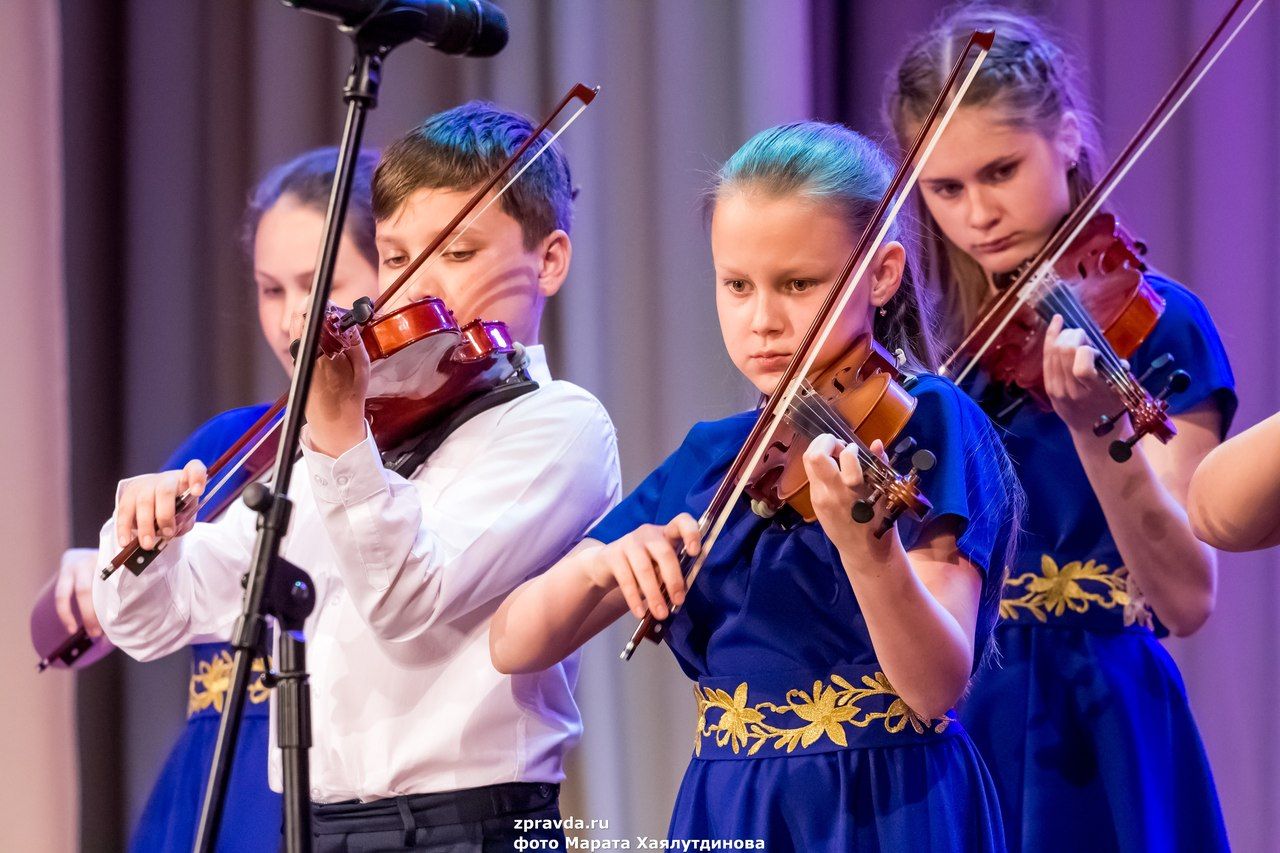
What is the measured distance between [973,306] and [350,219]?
0.90 meters

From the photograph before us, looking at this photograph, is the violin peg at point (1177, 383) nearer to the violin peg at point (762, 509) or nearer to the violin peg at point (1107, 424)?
the violin peg at point (1107, 424)

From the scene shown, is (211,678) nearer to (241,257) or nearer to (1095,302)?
(241,257)

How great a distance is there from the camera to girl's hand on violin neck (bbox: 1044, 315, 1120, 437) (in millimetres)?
1646

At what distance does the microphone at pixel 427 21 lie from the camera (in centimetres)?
118

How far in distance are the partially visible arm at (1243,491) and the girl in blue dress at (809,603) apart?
20 centimetres

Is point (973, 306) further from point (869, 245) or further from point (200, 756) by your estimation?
point (200, 756)

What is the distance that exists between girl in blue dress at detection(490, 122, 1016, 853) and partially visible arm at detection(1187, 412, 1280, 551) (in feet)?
0.67

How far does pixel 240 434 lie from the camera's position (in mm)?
2275

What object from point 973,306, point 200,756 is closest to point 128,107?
point 200,756

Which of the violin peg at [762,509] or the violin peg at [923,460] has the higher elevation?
the violin peg at [923,460]

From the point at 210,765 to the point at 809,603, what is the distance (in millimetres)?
1242

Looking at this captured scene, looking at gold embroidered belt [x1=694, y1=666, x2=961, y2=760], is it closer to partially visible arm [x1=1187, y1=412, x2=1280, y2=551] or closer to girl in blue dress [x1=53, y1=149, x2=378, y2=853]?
partially visible arm [x1=1187, y1=412, x2=1280, y2=551]

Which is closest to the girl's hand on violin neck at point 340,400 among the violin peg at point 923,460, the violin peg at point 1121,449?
the violin peg at point 923,460

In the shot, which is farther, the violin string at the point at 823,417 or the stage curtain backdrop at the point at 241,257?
the stage curtain backdrop at the point at 241,257
